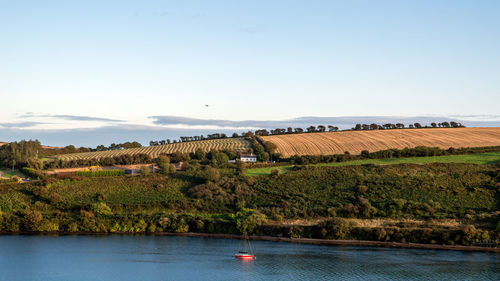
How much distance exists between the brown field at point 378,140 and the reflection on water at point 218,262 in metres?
48.4

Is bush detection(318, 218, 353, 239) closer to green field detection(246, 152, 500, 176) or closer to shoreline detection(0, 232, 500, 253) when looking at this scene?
shoreline detection(0, 232, 500, 253)

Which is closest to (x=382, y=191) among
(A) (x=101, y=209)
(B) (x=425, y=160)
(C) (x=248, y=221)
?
(C) (x=248, y=221)

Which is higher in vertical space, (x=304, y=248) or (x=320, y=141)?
(x=320, y=141)

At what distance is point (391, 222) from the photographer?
209 ft

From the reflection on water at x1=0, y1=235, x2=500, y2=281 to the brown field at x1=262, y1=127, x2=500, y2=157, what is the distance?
48.4 m

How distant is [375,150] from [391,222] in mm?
41071

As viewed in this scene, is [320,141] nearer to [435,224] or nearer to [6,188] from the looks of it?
[435,224]

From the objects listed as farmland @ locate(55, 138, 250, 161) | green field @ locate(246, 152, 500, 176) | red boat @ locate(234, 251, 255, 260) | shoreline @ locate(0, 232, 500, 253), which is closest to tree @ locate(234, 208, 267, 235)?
shoreline @ locate(0, 232, 500, 253)

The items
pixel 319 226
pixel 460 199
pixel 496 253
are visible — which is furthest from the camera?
pixel 460 199

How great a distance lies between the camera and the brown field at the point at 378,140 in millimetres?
105312

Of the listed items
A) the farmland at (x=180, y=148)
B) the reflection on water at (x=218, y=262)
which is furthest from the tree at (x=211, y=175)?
the farmland at (x=180, y=148)

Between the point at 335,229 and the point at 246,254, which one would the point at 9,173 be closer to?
the point at 246,254

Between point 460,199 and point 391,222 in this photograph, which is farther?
point 460,199

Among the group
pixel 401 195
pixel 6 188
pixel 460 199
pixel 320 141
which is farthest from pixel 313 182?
pixel 6 188
